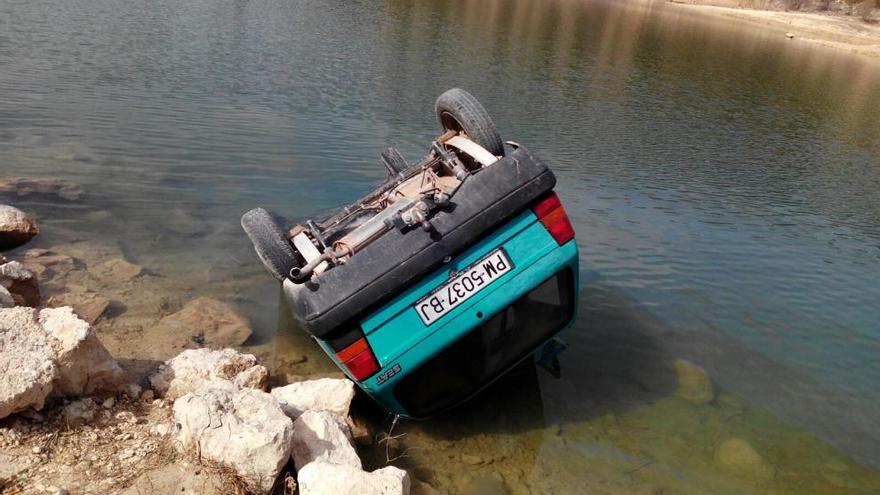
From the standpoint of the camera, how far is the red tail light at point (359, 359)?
505cm

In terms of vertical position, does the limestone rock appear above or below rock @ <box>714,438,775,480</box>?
above

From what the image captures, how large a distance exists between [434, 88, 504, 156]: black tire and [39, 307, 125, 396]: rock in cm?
351

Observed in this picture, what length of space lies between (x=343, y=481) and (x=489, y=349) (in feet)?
5.66

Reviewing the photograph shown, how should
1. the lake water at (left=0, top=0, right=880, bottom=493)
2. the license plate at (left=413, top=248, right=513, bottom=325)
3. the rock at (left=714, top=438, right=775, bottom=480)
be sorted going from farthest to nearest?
the lake water at (left=0, top=0, right=880, bottom=493)
the rock at (left=714, top=438, right=775, bottom=480)
the license plate at (left=413, top=248, right=513, bottom=325)

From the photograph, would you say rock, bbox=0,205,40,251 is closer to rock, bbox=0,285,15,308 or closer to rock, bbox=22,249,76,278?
rock, bbox=22,249,76,278

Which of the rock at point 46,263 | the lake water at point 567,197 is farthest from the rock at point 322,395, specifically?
the rock at point 46,263

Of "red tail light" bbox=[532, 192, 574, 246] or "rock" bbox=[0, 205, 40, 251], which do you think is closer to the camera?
"red tail light" bbox=[532, 192, 574, 246]

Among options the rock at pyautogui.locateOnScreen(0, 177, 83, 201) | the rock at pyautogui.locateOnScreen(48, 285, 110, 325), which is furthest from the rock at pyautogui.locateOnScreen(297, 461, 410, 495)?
the rock at pyautogui.locateOnScreen(0, 177, 83, 201)

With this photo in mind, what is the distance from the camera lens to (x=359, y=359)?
5078 millimetres

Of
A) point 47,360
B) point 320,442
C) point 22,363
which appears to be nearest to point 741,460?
point 320,442

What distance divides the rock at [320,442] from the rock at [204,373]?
735mm

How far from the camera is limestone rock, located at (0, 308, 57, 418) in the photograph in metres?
4.38

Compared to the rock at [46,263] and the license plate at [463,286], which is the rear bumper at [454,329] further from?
the rock at [46,263]

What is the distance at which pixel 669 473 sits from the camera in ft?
20.0
